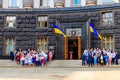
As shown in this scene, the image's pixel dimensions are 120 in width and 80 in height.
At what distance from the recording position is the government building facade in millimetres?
36156

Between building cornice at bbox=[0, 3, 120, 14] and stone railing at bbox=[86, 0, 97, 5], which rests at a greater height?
stone railing at bbox=[86, 0, 97, 5]

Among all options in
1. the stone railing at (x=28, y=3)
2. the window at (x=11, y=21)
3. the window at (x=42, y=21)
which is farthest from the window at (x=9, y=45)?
the stone railing at (x=28, y=3)

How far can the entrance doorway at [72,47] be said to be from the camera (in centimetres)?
3756

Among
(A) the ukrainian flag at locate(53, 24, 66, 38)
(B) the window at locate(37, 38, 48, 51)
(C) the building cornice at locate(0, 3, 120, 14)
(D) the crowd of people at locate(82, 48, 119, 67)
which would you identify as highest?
(C) the building cornice at locate(0, 3, 120, 14)

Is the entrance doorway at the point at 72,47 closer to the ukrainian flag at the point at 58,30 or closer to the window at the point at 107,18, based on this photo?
the ukrainian flag at the point at 58,30

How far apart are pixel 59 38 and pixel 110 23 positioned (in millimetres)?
6324

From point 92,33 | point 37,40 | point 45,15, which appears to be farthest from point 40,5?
point 92,33

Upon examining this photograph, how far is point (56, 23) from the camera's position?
1490 inches

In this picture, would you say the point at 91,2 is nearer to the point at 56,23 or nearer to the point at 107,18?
the point at 107,18

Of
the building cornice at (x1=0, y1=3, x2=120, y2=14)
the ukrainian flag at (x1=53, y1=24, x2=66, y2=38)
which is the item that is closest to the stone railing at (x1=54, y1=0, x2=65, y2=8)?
the building cornice at (x1=0, y1=3, x2=120, y2=14)

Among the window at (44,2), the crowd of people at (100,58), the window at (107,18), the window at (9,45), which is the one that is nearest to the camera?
the crowd of people at (100,58)

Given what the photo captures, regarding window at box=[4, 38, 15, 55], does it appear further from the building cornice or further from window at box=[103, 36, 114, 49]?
window at box=[103, 36, 114, 49]

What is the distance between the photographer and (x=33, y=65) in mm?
31688

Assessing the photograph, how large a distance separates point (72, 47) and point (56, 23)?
345 cm
